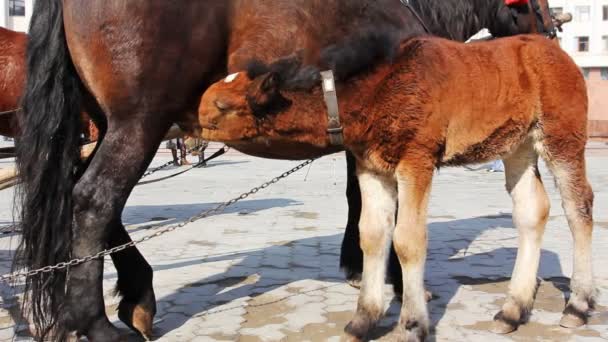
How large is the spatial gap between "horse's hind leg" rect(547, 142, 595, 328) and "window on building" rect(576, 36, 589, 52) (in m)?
57.3

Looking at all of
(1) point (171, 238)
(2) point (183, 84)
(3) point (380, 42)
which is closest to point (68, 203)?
(2) point (183, 84)

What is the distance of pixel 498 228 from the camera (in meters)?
7.75

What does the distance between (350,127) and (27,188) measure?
1729 mm

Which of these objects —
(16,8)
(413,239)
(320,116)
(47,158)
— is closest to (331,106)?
(320,116)

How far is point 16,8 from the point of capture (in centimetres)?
4584

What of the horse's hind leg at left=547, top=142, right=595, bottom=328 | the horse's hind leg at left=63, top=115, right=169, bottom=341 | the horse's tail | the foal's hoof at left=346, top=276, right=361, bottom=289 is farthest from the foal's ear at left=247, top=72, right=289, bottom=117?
the foal's hoof at left=346, top=276, right=361, bottom=289

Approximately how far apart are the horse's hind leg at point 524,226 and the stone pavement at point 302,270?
0.14m

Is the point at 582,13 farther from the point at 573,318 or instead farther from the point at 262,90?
the point at 262,90

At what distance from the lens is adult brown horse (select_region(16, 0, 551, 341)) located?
3385 millimetres

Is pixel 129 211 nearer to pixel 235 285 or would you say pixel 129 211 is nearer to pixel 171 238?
pixel 171 238

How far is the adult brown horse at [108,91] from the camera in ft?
11.1

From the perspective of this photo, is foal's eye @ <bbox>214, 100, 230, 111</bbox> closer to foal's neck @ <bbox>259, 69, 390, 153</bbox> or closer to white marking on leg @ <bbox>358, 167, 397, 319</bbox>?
foal's neck @ <bbox>259, 69, 390, 153</bbox>

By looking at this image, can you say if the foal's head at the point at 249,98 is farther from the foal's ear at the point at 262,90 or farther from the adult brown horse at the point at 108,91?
the adult brown horse at the point at 108,91

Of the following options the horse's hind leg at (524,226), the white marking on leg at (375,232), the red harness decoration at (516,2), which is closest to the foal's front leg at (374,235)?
the white marking on leg at (375,232)
